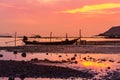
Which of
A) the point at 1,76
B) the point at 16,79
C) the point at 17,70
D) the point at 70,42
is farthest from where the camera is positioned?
the point at 70,42

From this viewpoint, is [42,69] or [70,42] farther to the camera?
[70,42]

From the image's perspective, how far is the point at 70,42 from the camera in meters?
119

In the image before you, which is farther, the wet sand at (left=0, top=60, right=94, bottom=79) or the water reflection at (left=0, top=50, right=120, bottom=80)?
the water reflection at (left=0, top=50, right=120, bottom=80)

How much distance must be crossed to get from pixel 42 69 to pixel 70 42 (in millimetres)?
82832

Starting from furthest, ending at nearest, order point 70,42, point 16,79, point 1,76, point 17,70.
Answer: point 70,42 < point 17,70 < point 1,76 < point 16,79

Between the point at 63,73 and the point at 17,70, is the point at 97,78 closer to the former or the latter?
the point at 63,73

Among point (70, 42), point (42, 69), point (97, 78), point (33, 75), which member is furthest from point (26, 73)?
→ point (70, 42)

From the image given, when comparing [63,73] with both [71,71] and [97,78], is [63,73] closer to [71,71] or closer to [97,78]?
[71,71]

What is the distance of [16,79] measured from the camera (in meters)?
29.2

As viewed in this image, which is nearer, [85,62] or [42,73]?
[42,73]

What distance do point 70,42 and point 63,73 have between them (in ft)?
281

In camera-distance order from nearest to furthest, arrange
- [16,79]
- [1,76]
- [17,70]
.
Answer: [16,79] < [1,76] < [17,70]

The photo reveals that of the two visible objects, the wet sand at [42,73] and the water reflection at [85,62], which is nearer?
the wet sand at [42,73]

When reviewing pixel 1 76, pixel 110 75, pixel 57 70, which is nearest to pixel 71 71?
pixel 57 70
